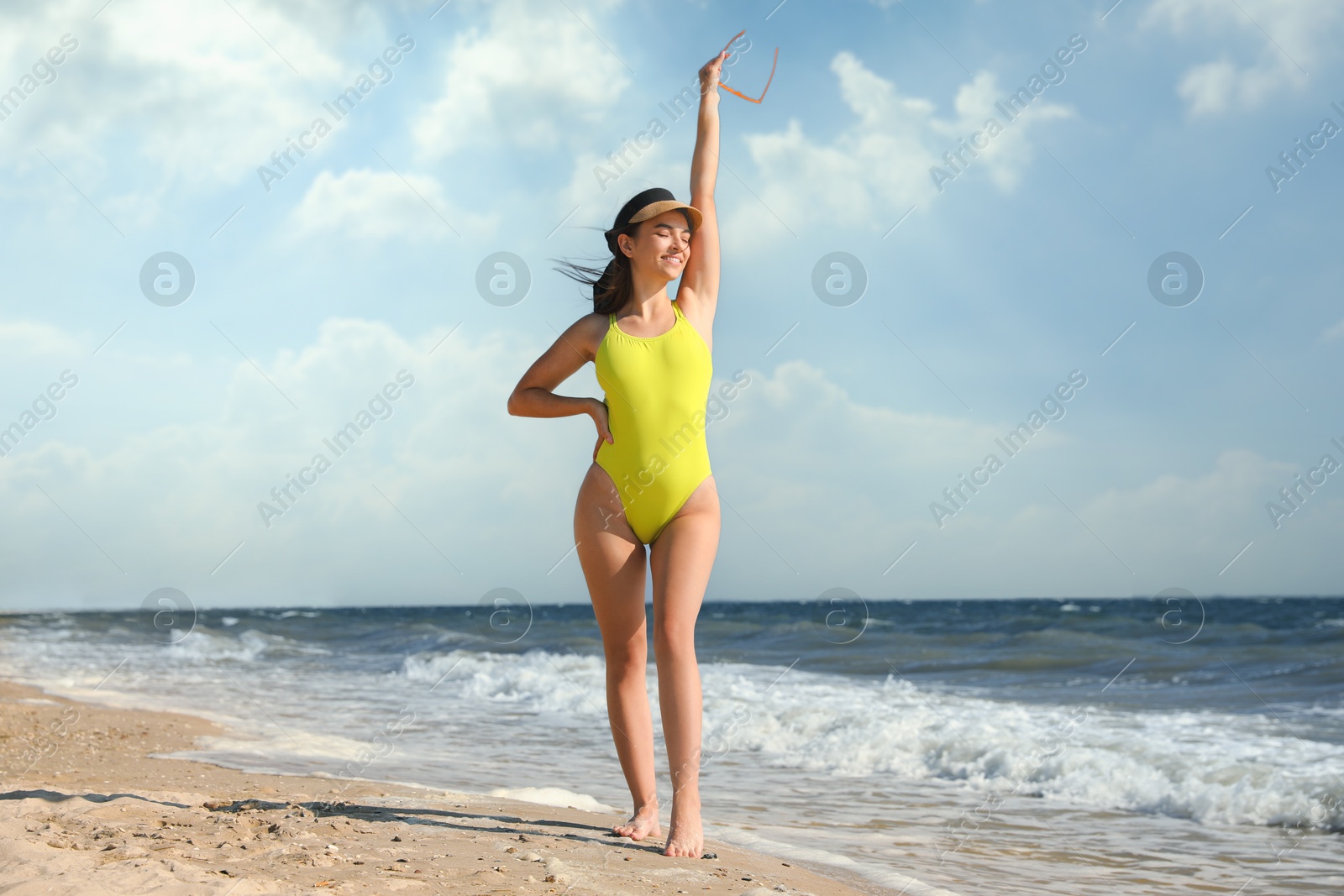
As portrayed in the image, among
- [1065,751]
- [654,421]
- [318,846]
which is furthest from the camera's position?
[1065,751]

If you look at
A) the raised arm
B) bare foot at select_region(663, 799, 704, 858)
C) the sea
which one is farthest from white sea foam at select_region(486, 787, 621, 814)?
Result: the raised arm

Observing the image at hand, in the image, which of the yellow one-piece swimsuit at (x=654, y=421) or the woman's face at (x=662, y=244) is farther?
the woman's face at (x=662, y=244)

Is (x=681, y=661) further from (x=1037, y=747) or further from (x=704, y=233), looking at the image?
(x=1037, y=747)

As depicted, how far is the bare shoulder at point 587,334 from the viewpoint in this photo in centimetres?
317

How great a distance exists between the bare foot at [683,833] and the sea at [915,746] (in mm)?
733

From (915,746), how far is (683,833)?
431cm

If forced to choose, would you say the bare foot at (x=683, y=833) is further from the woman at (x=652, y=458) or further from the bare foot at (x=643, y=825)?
the bare foot at (x=643, y=825)

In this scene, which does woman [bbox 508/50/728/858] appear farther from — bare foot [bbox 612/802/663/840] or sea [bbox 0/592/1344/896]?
sea [bbox 0/592/1344/896]

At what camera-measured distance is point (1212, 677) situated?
11.2 meters

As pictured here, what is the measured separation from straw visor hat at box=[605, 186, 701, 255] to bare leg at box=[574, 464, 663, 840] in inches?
30.5

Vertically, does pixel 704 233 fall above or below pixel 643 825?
above

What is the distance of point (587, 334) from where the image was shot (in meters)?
3.18

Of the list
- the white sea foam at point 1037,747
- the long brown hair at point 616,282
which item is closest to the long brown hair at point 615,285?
the long brown hair at point 616,282

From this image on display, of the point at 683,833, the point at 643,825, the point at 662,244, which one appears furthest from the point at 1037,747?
the point at 662,244
